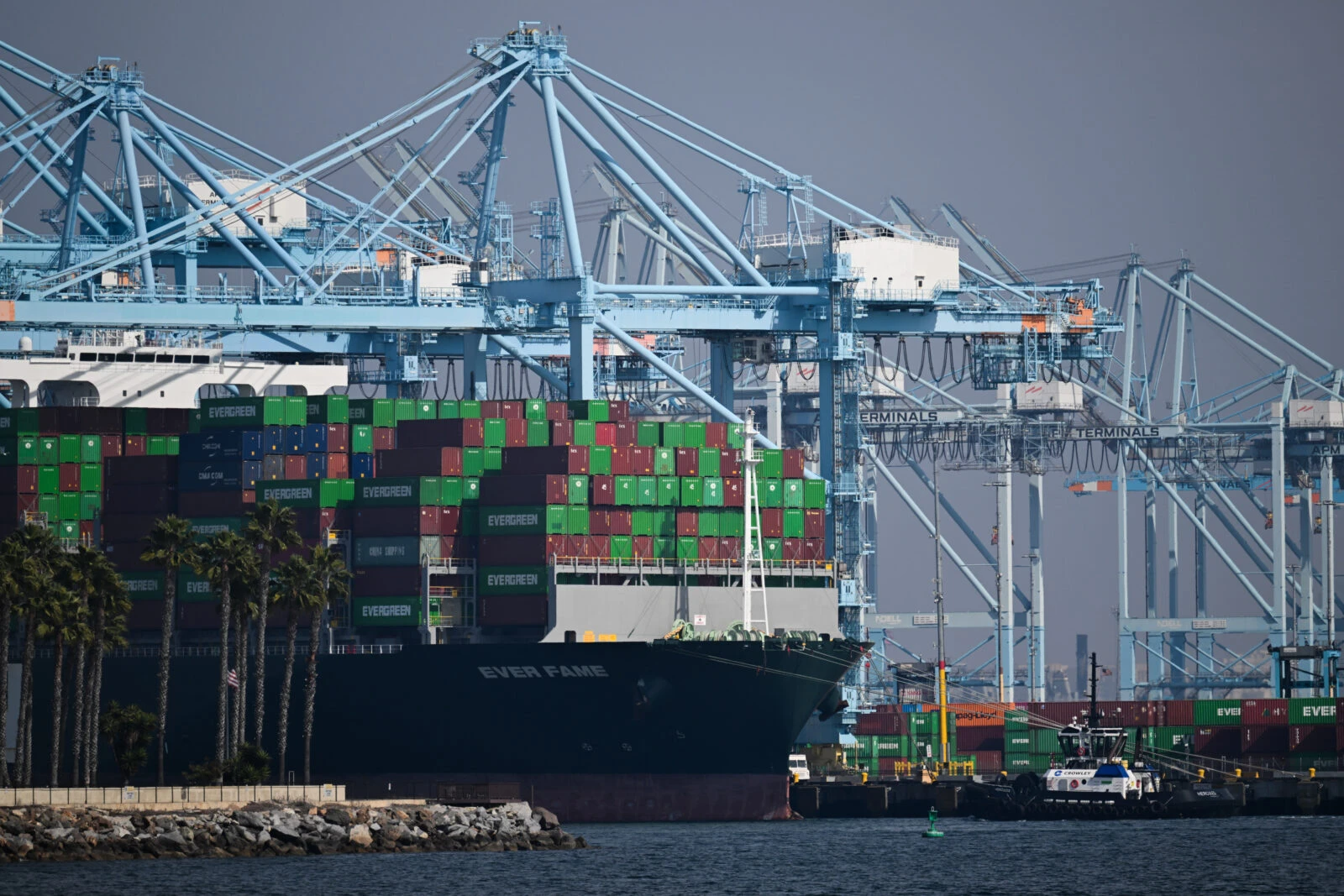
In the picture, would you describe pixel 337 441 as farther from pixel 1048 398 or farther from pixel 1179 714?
pixel 1048 398

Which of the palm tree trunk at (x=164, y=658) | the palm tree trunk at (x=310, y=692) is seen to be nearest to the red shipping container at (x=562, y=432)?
the palm tree trunk at (x=310, y=692)

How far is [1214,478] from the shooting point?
128 metres

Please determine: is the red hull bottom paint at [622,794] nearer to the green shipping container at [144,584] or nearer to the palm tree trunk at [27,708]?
the green shipping container at [144,584]

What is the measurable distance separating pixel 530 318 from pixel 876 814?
19.1 meters

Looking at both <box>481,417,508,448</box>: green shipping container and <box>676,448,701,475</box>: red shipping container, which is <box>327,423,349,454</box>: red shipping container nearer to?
<box>481,417,508,448</box>: green shipping container

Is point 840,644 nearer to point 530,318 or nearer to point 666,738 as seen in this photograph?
point 666,738

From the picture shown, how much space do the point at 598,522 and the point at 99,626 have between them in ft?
45.8

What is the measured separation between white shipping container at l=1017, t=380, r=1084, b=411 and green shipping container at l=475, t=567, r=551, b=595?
186 ft

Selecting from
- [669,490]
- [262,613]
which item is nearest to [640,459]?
[669,490]

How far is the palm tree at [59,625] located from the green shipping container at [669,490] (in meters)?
16.3

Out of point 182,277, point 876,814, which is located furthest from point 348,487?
point 182,277

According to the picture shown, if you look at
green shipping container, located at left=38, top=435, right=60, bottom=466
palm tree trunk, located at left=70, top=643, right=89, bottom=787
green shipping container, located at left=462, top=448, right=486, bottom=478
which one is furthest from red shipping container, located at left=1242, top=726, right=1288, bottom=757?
green shipping container, located at left=38, top=435, right=60, bottom=466

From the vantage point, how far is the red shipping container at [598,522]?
2852 inches

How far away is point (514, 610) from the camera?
237 ft
